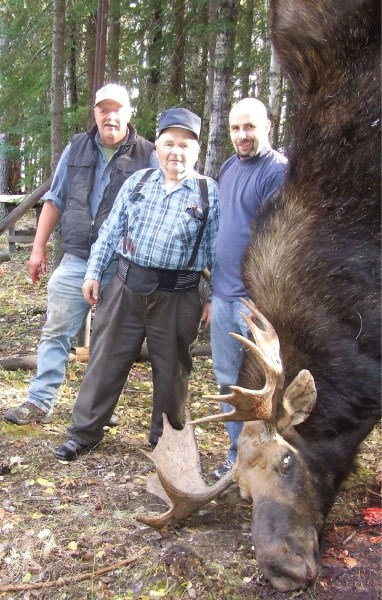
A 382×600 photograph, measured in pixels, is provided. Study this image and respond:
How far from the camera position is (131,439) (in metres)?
5.62

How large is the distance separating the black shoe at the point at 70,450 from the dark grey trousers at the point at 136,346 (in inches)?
4.7

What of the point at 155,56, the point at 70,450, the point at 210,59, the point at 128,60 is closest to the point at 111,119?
the point at 70,450

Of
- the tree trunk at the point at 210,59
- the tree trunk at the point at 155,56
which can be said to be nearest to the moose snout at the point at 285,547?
the tree trunk at the point at 210,59

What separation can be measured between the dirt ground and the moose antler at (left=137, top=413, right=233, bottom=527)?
0.17 metres

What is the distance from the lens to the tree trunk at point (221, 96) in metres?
7.69

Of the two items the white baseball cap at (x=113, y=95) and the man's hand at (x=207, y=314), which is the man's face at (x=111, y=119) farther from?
the man's hand at (x=207, y=314)

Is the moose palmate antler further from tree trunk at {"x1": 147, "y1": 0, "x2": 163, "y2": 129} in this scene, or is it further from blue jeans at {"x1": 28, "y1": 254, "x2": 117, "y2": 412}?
tree trunk at {"x1": 147, "y1": 0, "x2": 163, "y2": 129}

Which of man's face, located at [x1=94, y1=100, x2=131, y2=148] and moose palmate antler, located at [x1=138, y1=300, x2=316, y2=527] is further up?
man's face, located at [x1=94, y1=100, x2=131, y2=148]

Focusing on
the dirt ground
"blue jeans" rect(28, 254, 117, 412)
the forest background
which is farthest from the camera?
the forest background

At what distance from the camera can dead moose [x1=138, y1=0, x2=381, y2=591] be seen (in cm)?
376

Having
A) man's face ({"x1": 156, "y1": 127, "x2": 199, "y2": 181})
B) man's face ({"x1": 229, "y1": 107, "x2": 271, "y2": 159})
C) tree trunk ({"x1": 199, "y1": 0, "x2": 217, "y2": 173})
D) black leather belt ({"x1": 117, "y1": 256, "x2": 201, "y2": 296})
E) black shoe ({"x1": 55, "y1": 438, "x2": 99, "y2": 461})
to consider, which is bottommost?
black shoe ({"x1": 55, "y1": 438, "x2": 99, "y2": 461})

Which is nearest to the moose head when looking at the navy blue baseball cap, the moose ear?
the moose ear

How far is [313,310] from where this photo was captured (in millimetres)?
4250

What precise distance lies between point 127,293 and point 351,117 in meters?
2.05
